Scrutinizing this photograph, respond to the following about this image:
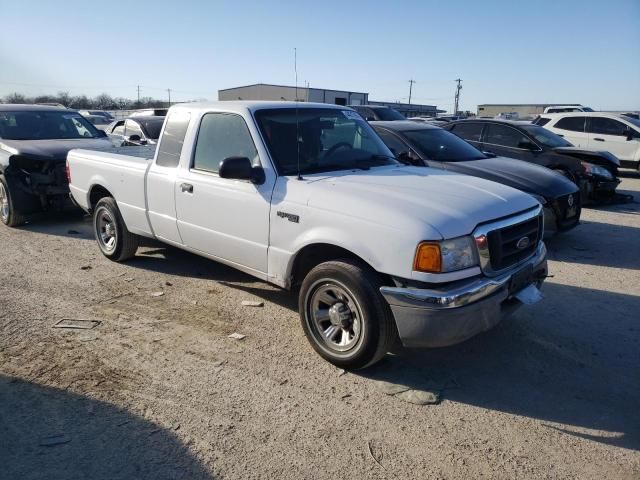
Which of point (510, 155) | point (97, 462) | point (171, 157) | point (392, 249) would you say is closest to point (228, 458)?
point (97, 462)

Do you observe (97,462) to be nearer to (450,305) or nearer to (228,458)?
(228,458)

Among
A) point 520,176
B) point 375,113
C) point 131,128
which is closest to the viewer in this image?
point 520,176

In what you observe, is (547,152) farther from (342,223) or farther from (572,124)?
(342,223)

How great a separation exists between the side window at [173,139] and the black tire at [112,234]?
1.19 meters

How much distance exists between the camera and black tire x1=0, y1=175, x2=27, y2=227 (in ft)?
24.9

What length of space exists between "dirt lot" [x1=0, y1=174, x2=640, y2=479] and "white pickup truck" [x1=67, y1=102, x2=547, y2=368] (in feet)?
1.58

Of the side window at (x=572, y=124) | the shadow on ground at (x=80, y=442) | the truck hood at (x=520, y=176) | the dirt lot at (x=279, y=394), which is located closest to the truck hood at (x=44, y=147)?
the dirt lot at (x=279, y=394)

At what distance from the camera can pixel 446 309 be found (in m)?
3.13

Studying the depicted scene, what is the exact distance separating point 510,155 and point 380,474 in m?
8.21

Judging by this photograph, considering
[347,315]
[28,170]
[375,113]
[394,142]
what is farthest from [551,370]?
[375,113]

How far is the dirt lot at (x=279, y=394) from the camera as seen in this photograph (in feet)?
9.02

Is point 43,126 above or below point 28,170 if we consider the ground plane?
above

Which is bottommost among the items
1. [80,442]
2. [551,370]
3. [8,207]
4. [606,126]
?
[80,442]

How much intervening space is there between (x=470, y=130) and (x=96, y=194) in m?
7.32
